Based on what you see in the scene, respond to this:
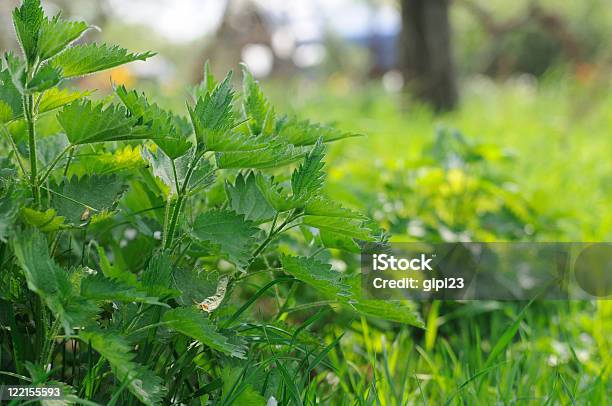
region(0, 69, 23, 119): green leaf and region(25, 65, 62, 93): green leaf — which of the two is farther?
region(0, 69, 23, 119): green leaf

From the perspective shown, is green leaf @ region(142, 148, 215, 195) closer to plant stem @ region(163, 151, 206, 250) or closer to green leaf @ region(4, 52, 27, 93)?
plant stem @ region(163, 151, 206, 250)

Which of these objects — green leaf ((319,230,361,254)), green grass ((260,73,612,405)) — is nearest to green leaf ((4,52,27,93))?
green leaf ((319,230,361,254))

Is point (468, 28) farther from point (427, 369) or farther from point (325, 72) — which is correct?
point (427, 369)

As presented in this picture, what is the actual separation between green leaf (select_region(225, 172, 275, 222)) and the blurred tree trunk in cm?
581

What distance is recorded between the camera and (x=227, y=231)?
99cm

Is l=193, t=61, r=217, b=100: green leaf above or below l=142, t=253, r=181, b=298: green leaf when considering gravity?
above

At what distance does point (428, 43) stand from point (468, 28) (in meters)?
15.3

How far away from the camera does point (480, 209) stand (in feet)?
8.33

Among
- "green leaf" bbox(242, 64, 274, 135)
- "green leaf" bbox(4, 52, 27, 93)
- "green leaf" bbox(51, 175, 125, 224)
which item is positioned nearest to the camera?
"green leaf" bbox(4, 52, 27, 93)

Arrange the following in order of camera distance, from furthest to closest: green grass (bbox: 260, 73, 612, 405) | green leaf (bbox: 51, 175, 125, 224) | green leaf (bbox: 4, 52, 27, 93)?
green grass (bbox: 260, 73, 612, 405), green leaf (bbox: 51, 175, 125, 224), green leaf (bbox: 4, 52, 27, 93)

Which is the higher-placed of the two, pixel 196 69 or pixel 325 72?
pixel 196 69

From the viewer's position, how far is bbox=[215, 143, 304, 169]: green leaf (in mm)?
954

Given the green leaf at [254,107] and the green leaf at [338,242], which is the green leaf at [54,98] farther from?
the green leaf at [338,242]

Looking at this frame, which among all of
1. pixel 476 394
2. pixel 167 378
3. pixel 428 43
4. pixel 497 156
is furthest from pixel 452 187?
pixel 428 43
